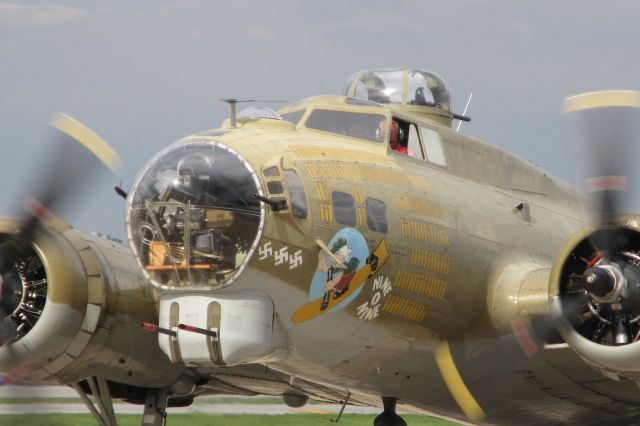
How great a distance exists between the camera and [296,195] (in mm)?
11430

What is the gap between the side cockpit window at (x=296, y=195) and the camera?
37.3 ft

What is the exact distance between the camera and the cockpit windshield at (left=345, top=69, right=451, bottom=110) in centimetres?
1484

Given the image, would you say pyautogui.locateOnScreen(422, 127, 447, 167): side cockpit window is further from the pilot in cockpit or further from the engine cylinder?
the engine cylinder

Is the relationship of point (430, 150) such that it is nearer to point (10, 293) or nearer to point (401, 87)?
point (401, 87)

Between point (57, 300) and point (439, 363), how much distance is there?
4190 millimetres

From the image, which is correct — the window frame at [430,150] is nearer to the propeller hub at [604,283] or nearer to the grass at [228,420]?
the propeller hub at [604,283]

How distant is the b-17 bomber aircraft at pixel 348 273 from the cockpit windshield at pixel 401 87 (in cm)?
3

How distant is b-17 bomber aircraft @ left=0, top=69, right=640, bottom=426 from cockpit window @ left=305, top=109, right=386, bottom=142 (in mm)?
22

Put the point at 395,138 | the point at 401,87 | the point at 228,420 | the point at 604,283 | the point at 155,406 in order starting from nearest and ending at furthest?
the point at 604,283 < the point at 395,138 < the point at 401,87 < the point at 155,406 < the point at 228,420

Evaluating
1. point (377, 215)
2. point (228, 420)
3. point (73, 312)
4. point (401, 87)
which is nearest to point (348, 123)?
point (377, 215)

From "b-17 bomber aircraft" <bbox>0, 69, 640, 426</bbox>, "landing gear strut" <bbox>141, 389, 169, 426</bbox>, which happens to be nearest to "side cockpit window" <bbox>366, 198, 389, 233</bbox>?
"b-17 bomber aircraft" <bbox>0, 69, 640, 426</bbox>

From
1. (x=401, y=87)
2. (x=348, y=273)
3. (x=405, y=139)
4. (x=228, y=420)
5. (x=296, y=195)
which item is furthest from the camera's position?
(x=228, y=420)

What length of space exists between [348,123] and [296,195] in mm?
2064

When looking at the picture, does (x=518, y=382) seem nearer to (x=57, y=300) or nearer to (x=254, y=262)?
(x=254, y=262)
